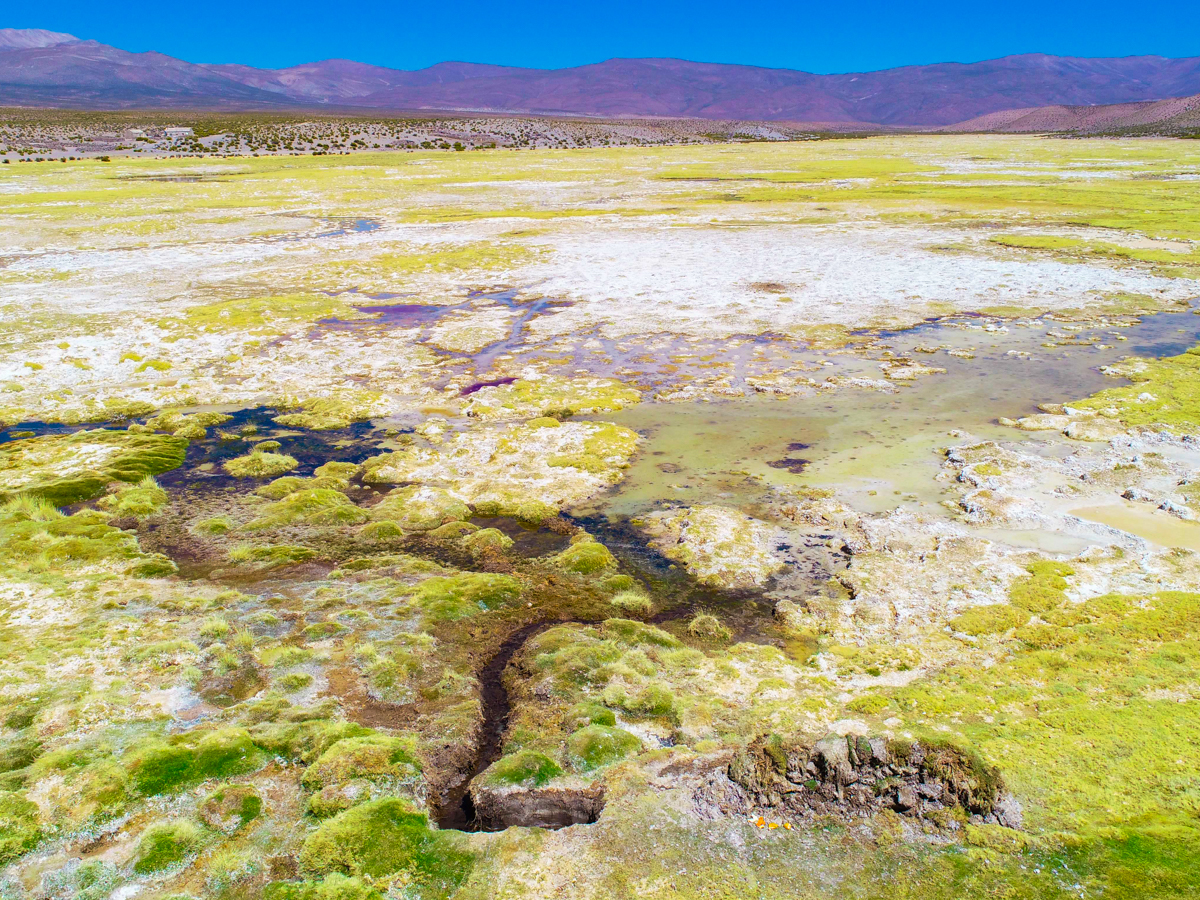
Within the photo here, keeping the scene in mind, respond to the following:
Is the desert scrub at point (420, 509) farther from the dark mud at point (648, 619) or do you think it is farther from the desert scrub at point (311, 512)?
the dark mud at point (648, 619)

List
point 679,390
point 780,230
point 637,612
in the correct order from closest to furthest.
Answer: point 637,612 → point 679,390 → point 780,230

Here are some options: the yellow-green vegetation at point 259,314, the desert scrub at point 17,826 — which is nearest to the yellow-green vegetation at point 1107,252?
the yellow-green vegetation at point 259,314

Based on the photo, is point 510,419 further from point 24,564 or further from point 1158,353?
point 1158,353

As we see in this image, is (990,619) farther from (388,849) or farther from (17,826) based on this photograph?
(17,826)

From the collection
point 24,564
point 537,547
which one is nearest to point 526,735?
point 537,547

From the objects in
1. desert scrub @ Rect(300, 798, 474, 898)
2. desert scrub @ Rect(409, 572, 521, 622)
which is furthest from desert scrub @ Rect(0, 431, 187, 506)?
desert scrub @ Rect(300, 798, 474, 898)
